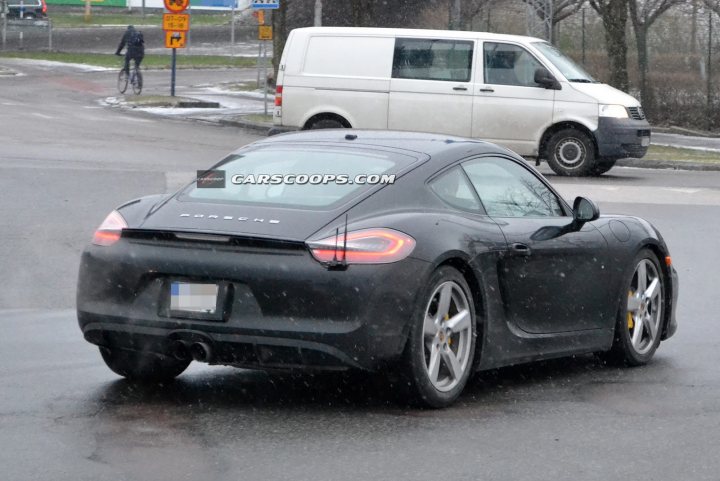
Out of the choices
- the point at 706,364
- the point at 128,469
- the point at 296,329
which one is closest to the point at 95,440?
the point at 128,469

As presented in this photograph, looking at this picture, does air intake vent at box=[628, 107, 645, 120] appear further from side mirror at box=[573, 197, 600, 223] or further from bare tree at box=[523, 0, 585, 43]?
side mirror at box=[573, 197, 600, 223]

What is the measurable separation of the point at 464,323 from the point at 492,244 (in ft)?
1.48

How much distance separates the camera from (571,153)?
21.3m

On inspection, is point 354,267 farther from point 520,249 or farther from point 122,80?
point 122,80

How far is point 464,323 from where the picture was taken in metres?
6.96

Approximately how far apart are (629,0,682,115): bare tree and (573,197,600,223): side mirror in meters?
25.2

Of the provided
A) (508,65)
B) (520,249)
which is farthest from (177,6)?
(520,249)

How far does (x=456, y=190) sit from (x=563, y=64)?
1484cm

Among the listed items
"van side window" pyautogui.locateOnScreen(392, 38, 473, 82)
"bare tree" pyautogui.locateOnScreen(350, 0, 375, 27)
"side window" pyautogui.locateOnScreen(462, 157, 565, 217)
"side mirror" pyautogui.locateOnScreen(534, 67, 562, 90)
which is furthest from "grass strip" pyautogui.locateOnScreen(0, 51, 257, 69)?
"side window" pyautogui.locateOnScreen(462, 157, 565, 217)

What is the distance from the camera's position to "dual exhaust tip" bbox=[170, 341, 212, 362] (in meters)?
6.57

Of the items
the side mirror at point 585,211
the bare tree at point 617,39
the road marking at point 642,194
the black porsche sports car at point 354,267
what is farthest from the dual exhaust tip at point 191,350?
the bare tree at point 617,39

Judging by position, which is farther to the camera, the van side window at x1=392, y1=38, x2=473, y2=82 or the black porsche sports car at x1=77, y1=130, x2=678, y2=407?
the van side window at x1=392, y1=38, x2=473, y2=82

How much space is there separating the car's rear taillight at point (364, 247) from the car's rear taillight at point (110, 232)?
1.02m

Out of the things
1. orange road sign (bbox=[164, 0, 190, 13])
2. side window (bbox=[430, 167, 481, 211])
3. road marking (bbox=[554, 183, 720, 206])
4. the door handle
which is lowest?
road marking (bbox=[554, 183, 720, 206])
